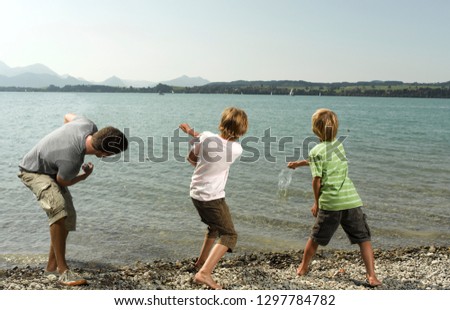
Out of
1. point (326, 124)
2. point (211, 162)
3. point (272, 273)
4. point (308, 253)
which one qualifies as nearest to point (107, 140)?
point (211, 162)

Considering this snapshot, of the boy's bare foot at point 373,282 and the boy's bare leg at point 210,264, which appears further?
the boy's bare foot at point 373,282

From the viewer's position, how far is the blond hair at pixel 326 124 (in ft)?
17.5

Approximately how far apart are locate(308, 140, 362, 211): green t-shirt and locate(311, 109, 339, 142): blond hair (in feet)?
0.33

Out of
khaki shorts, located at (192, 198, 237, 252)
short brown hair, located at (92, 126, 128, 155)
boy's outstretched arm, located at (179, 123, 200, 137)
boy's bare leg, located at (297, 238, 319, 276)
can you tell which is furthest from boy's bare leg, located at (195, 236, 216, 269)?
short brown hair, located at (92, 126, 128, 155)

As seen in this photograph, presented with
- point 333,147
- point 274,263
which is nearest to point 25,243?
point 274,263

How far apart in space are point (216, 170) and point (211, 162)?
0.38 feet

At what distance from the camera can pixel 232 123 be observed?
17.3 feet

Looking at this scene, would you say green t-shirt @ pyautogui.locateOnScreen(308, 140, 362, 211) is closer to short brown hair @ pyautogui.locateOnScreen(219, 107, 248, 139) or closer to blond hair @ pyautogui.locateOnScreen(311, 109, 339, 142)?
blond hair @ pyautogui.locateOnScreen(311, 109, 339, 142)

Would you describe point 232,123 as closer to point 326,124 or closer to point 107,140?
point 326,124

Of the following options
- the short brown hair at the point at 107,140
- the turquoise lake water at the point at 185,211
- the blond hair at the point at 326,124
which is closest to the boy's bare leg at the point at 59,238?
the short brown hair at the point at 107,140

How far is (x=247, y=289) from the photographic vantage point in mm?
5621

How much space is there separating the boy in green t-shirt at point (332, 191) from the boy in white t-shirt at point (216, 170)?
0.94 meters

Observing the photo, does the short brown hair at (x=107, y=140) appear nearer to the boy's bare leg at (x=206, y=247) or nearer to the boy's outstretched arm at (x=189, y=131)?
the boy's outstretched arm at (x=189, y=131)

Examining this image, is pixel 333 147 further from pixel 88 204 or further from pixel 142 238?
pixel 88 204
